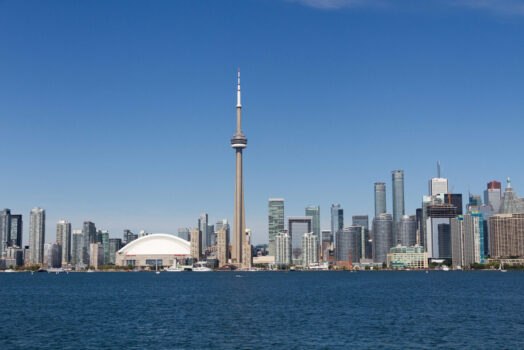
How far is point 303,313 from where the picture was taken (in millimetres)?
93562

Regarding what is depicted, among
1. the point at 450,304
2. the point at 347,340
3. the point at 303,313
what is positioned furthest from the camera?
the point at 450,304

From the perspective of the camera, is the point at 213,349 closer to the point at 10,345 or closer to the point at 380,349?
the point at 380,349

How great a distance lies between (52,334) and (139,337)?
36.6ft

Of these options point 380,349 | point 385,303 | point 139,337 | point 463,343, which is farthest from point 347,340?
point 385,303

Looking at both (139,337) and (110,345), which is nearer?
(110,345)

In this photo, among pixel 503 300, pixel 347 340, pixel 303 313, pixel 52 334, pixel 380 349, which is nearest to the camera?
pixel 380 349

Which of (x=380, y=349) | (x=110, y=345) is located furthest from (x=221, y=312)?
(x=380, y=349)

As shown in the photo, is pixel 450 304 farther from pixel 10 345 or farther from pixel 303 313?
pixel 10 345

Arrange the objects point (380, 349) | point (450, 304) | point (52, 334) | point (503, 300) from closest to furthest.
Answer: point (380, 349) < point (52, 334) < point (450, 304) < point (503, 300)

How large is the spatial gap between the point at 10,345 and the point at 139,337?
13.4 meters

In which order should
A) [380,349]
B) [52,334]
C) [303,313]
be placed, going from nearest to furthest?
1. [380,349]
2. [52,334]
3. [303,313]

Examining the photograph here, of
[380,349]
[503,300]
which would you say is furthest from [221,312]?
[503,300]

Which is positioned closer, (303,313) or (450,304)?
(303,313)

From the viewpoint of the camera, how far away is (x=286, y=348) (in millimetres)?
60906
